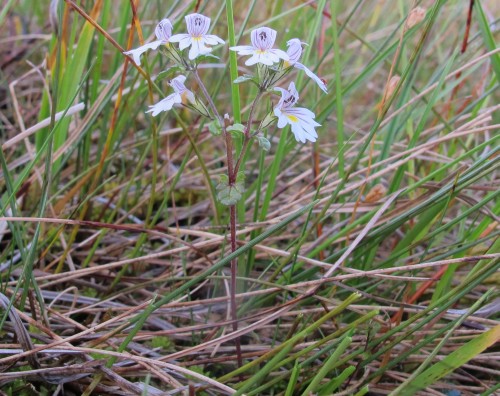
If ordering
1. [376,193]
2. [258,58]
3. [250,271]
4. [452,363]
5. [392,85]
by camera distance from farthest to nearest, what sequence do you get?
[250,271], [376,193], [392,85], [452,363], [258,58]

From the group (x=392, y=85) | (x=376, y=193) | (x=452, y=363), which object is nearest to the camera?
(x=452, y=363)

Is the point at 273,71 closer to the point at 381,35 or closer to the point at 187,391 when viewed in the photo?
the point at 187,391

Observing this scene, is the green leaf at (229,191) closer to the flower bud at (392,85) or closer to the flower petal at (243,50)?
the flower petal at (243,50)

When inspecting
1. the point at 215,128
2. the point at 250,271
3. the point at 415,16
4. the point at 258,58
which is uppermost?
the point at 415,16

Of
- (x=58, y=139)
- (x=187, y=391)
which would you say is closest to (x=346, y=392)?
(x=187, y=391)

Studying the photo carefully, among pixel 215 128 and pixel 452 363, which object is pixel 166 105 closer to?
pixel 215 128

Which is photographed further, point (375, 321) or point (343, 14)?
point (343, 14)

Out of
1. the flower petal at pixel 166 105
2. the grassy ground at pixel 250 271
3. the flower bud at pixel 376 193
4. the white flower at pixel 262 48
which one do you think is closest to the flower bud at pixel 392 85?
the grassy ground at pixel 250 271

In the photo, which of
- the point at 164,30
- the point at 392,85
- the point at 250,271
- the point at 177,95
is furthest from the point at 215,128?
the point at 250,271
